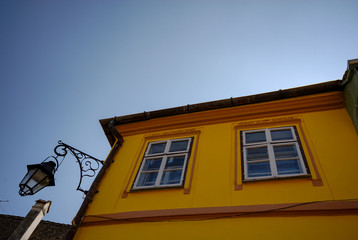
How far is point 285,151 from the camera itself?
220 inches

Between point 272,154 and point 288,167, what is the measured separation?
412 mm

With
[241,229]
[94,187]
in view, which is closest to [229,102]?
[241,229]

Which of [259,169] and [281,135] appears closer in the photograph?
[259,169]

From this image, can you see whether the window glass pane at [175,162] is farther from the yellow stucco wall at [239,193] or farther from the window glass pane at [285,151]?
the window glass pane at [285,151]

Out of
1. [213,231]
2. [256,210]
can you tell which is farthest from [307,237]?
[213,231]

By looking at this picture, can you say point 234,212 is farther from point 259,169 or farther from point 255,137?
point 255,137

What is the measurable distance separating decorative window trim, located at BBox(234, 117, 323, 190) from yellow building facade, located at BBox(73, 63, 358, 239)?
0.8 inches

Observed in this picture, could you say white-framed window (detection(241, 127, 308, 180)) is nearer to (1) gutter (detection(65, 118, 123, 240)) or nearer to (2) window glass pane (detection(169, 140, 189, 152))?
(2) window glass pane (detection(169, 140, 189, 152))

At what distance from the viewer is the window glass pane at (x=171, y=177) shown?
229 inches

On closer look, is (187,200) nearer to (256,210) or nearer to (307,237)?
(256,210)

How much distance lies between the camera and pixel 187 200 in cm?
518

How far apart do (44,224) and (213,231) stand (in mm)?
8723

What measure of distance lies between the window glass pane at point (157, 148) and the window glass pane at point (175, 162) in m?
0.57

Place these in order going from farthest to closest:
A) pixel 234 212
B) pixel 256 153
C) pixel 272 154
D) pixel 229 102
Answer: pixel 229 102 < pixel 256 153 < pixel 272 154 < pixel 234 212
